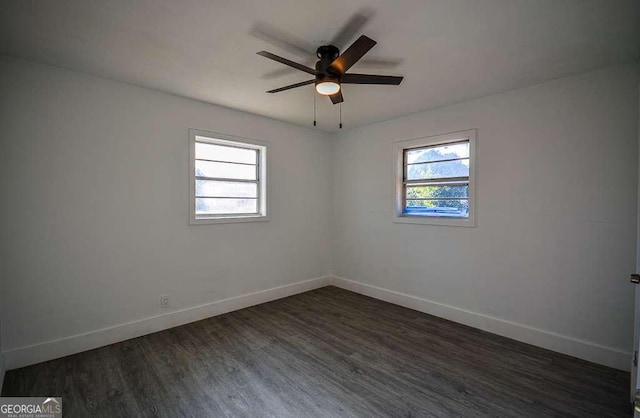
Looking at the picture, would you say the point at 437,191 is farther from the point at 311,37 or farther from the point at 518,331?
the point at 311,37

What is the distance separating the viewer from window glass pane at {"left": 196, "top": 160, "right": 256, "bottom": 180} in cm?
358

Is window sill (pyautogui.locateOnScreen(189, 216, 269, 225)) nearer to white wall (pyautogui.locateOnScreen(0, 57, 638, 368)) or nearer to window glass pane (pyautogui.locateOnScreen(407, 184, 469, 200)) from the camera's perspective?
white wall (pyautogui.locateOnScreen(0, 57, 638, 368))

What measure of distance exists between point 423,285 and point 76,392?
3548 mm

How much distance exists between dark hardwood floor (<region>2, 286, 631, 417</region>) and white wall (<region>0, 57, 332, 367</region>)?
432 mm

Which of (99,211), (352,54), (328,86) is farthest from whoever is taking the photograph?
(99,211)

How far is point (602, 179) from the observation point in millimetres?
2547

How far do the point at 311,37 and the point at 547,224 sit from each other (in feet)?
9.11

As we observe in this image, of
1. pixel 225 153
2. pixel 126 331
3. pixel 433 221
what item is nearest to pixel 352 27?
pixel 225 153

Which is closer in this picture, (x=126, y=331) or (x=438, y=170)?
(x=126, y=331)

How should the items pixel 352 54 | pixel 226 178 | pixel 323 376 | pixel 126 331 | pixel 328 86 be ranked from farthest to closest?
pixel 226 178 → pixel 126 331 → pixel 323 376 → pixel 328 86 → pixel 352 54

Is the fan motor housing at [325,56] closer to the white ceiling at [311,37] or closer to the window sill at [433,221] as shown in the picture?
the white ceiling at [311,37]

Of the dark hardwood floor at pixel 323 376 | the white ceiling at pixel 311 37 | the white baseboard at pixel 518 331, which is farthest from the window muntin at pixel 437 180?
the dark hardwood floor at pixel 323 376

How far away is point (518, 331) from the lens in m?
2.98

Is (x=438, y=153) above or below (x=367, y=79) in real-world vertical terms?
below
